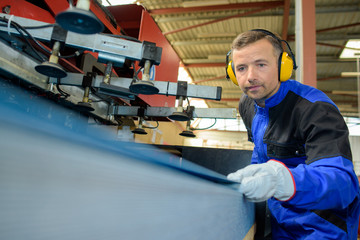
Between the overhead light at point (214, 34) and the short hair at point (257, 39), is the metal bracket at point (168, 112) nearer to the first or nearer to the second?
the short hair at point (257, 39)

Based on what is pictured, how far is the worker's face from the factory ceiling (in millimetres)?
4694

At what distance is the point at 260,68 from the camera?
3.35 ft

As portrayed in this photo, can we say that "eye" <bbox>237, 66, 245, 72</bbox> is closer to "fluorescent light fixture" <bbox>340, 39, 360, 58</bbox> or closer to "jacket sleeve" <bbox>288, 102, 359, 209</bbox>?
"jacket sleeve" <bbox>288, 102, 359, 209</bbox>

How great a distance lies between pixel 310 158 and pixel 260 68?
0.41m

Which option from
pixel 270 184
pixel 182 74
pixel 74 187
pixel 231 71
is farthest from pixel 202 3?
pixel 74 187

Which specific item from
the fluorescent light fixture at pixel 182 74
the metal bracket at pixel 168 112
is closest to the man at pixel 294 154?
the metal bracket at pixel 168 112

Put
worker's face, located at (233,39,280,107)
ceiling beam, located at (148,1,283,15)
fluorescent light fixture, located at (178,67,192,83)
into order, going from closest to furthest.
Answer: worker's face, located at (233,39,280,107) → ceiling beam, located at (148,1,283,15) → fluorescent light fixture, located at (178,67,192,83)

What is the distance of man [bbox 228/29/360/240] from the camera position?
69 cm

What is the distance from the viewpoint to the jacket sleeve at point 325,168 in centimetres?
68

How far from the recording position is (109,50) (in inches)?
49.2

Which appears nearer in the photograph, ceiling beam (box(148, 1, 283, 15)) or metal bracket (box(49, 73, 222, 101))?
metal bracket (box(49, 73, 222, 101))

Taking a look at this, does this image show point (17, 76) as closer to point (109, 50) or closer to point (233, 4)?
point (109, 50)

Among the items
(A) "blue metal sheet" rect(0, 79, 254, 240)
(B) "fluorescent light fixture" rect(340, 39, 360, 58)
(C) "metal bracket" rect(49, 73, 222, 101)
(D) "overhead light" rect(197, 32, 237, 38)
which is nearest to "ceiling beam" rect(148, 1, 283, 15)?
(D) "overhead light" rect(197, 32, 237, 38)

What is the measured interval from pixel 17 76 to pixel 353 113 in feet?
39.8
